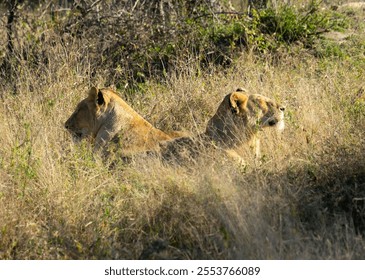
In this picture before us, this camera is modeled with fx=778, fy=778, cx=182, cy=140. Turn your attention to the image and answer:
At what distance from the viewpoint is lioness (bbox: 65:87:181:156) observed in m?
7.39

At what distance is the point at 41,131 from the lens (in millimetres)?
7500

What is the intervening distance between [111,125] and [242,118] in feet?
4.27

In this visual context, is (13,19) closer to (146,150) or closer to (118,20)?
Answer: (118,20)

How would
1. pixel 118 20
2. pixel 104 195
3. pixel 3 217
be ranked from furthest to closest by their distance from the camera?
pixel 118 20 → pixel 104 195 → pixel 3 217

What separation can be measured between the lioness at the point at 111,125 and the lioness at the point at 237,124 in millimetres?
305

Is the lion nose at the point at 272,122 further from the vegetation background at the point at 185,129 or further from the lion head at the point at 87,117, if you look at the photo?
the lion head at the point at 87,117

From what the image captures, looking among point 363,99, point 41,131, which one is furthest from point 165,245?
point 363,99

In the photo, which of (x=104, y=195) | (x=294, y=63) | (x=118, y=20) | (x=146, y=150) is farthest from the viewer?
(x=118, y=20)

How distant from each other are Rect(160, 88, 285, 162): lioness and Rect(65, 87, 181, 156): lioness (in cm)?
30

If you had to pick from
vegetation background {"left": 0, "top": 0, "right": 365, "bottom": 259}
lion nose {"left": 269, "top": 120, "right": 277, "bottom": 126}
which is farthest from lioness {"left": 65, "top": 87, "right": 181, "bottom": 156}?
lion nose {"left": 269, "top": 120, "right": 277, "bottom": 126}

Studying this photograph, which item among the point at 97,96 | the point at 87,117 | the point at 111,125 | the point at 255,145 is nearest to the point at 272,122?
the point at 255,145

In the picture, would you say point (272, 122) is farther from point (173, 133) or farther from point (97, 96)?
point (97, 96)

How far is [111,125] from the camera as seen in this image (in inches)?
296

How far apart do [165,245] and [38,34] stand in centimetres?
560
